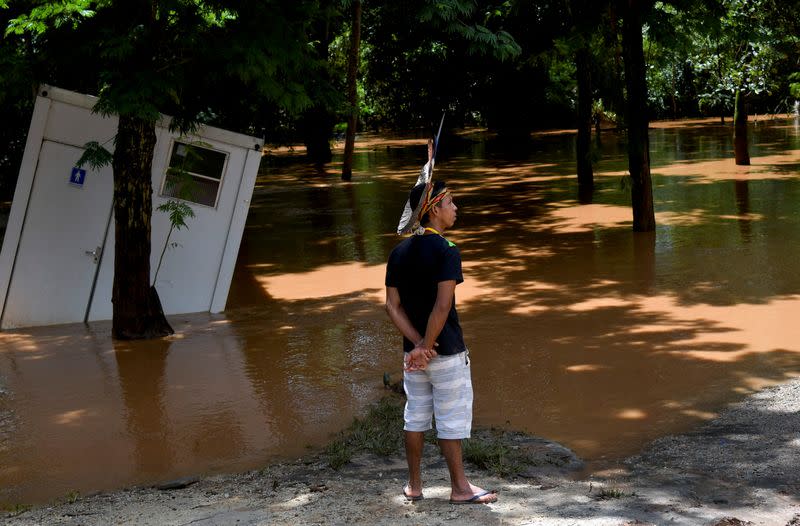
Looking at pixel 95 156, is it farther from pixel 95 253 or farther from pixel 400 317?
pixel 400 317

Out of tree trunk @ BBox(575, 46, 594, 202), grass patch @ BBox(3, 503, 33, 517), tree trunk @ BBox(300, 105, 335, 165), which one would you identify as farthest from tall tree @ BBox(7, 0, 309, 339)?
tree trunk @ BBox(300, 105, 335, 165)

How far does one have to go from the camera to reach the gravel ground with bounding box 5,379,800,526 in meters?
5.45

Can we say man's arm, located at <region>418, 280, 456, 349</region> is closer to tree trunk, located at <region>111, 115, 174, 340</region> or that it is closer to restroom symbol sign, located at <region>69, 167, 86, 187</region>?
tree trunk, located at <region>111, 115, 174, 340</region>

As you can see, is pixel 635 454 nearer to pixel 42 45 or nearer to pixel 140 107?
pixel 140 107

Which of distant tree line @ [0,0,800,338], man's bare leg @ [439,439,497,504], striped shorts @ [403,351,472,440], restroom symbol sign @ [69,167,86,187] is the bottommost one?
man's bare leg @ [439,439,497,504]

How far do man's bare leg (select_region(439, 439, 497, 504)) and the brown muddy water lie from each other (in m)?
1.69

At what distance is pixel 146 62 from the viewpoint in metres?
11.0

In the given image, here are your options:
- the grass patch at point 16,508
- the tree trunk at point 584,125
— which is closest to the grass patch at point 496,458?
the grass patch at point 16,508

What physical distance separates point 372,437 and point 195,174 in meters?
6.79

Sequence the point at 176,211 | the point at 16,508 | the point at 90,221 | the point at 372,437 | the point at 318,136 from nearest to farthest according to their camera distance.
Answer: the point at 16,508
the point at 372,437
the point at 176,211
the point at 90,221
the point at 318,136

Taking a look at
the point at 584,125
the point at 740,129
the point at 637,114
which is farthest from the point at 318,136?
the point at 637,114

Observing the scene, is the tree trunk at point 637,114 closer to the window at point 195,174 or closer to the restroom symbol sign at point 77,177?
the window at point 195,174

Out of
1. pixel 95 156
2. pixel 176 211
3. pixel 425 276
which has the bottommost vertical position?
pixel 425 276

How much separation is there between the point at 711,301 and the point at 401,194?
13848 mm
